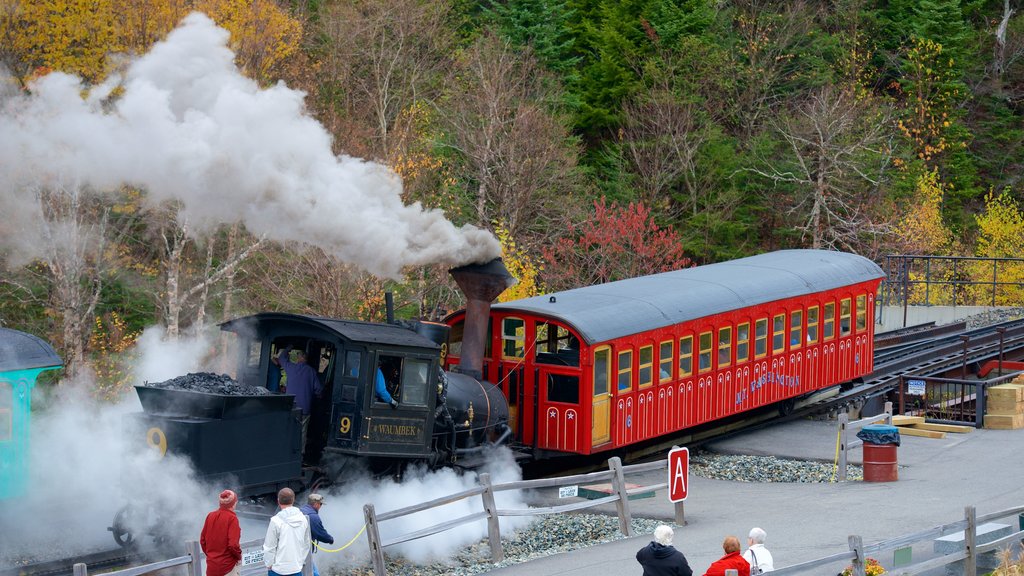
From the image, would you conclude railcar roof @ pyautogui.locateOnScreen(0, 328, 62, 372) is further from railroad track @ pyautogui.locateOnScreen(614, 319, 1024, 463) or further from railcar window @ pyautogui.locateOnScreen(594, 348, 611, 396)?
railroad track @ pyautogui.locateOnScreen(614, 319, 1024, 463)

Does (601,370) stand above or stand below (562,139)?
below

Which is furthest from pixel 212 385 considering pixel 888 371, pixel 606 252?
pixel 606 252

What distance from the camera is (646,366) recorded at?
1823 centimetres

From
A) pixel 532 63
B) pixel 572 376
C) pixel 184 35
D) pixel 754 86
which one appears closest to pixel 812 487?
pixel 572 376

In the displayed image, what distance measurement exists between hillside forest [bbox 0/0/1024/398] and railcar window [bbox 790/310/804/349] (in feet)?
28.1

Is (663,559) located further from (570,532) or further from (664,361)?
(664,361)

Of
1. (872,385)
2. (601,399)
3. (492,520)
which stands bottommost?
(492,520)

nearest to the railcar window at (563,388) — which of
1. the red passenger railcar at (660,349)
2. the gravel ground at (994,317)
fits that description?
the red passenger railcar at (660,349)

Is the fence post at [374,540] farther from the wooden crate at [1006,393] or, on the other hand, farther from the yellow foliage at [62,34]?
the yellow foliage at [62,34]

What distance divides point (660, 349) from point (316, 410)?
19.8 feet

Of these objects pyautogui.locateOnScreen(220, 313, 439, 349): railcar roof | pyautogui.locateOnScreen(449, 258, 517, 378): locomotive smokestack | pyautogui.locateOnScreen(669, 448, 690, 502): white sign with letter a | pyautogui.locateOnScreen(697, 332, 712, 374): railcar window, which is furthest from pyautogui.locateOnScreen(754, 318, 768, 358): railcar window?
pyautogui.locateOnScreen(220, 313, 439, 349): railcar roof

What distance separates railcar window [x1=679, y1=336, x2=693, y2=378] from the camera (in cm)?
1894

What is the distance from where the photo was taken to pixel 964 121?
55.5 metres

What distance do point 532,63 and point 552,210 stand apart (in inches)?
355
